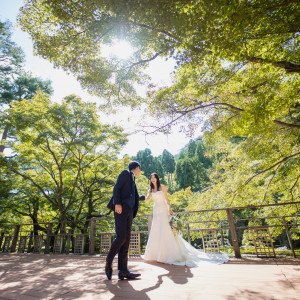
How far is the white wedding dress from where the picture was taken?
3.45 m

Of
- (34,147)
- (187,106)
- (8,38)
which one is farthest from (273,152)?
(8,38)

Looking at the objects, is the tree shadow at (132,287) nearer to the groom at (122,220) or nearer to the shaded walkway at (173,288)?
the shaded walkway at (173,288)

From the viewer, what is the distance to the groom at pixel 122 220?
234 centimetres

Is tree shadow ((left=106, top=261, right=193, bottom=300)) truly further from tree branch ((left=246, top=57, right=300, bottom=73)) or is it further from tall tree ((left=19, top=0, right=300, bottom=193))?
tree branch ((left=246, top=57, right=300, bottom=73))

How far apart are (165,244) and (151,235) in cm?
35

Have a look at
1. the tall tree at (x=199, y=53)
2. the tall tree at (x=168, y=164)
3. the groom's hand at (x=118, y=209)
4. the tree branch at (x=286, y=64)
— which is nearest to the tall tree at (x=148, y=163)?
the tall tree at (x=168, y=164)

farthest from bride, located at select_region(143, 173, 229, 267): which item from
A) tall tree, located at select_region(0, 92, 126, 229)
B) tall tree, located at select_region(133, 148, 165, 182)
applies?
tall tree, located at select_region(133, 148, 165, 182)

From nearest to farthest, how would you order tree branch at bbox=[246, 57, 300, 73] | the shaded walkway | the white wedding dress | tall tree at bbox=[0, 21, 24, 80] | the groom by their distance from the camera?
1. the shaded walkway
2. the groom
3. the white wedding dress
4. tree branch at bbox=[246, 57, 300, 73]
5. tall tree at bbox=[0, 21, 24, 80]

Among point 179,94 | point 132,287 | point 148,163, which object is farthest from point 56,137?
point 148,163

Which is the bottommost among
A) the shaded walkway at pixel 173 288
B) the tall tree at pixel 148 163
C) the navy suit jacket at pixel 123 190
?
the shaded walkway at pixel 173 288

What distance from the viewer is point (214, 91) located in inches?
203

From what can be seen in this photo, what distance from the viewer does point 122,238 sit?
2363mm

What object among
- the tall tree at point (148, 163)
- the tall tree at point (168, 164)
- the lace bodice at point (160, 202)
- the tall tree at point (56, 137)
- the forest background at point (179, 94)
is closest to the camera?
the forest background at point (179, 94)

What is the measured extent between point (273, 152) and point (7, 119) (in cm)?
1079
